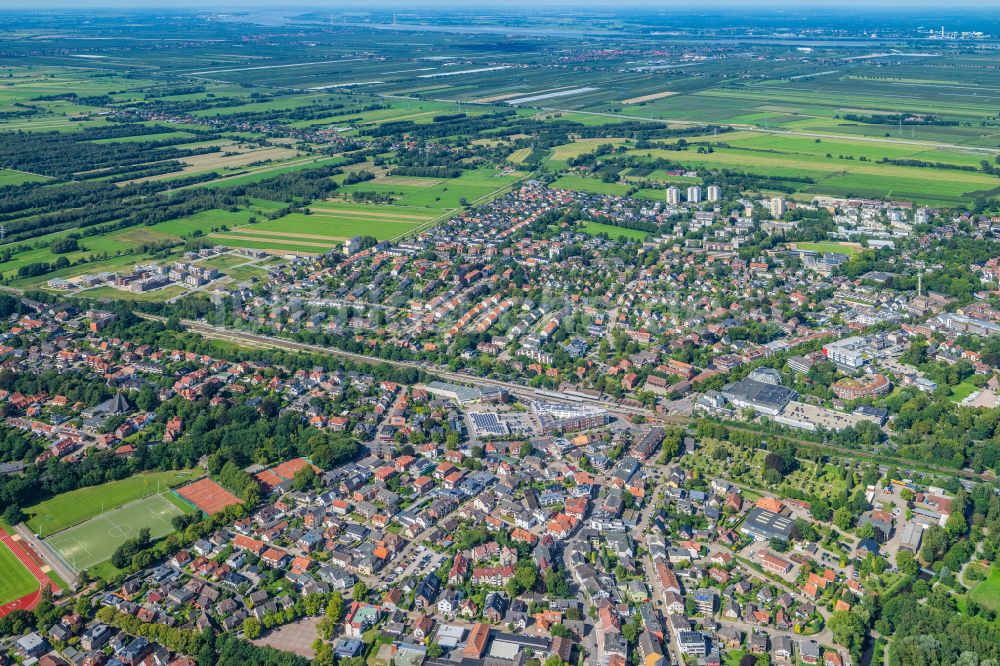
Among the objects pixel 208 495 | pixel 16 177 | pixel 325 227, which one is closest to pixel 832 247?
pixel 325 227

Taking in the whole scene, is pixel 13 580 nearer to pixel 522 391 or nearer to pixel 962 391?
pixel 522 391

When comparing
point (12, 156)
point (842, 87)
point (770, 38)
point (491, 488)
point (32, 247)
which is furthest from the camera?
Result: point (770, 38)

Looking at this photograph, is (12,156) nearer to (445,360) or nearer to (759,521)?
(445,360)

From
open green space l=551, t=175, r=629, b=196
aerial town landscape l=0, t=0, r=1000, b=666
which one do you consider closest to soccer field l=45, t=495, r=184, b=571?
aerial town landscape l=0, t=0, r=1000, b=666

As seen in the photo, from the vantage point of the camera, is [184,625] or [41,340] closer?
[184,625]

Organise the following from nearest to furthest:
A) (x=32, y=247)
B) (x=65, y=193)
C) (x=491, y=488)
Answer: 1. (x=491, y=488)
2. (x=32, y=247)
3. (x=65, y=193)

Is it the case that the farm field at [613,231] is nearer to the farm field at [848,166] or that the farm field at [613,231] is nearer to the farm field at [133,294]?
the farm field at [848,166]

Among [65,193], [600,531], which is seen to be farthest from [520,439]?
[65,193]
